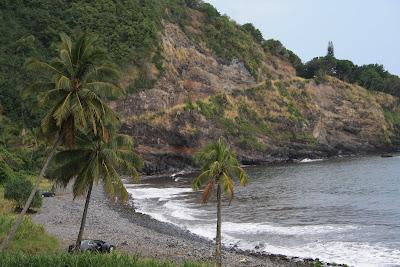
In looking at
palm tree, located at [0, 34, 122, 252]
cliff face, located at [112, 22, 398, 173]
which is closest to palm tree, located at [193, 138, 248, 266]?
palm tree, located at [0, 34, 122, 252]

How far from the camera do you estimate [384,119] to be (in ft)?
465

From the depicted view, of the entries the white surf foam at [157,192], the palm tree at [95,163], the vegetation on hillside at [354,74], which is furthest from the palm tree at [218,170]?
the vegetation on hillside at [354,74]

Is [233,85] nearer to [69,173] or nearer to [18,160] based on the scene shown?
[18,160]

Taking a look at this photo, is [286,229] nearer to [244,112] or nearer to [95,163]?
[95,163]

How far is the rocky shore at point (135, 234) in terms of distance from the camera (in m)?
34.5

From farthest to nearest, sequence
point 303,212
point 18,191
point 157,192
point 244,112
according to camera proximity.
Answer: point 244,112 → point 157,192 → point 303,212 → point 18,191

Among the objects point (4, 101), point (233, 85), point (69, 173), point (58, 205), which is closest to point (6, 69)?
point (4, 101)

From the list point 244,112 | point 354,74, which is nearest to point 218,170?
point 244,112

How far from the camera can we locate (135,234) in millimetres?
41812

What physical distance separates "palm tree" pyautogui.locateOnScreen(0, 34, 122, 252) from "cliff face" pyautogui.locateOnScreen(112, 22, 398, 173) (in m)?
71.5

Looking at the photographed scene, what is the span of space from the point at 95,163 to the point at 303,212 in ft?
114

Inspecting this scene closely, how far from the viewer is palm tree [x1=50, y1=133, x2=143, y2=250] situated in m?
24.9

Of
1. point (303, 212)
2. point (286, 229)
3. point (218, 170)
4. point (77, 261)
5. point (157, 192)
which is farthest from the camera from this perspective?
point (157, 192)

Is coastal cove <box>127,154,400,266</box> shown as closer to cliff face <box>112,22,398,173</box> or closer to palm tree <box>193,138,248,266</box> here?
cliff face <box>112,22,398,173</box>
